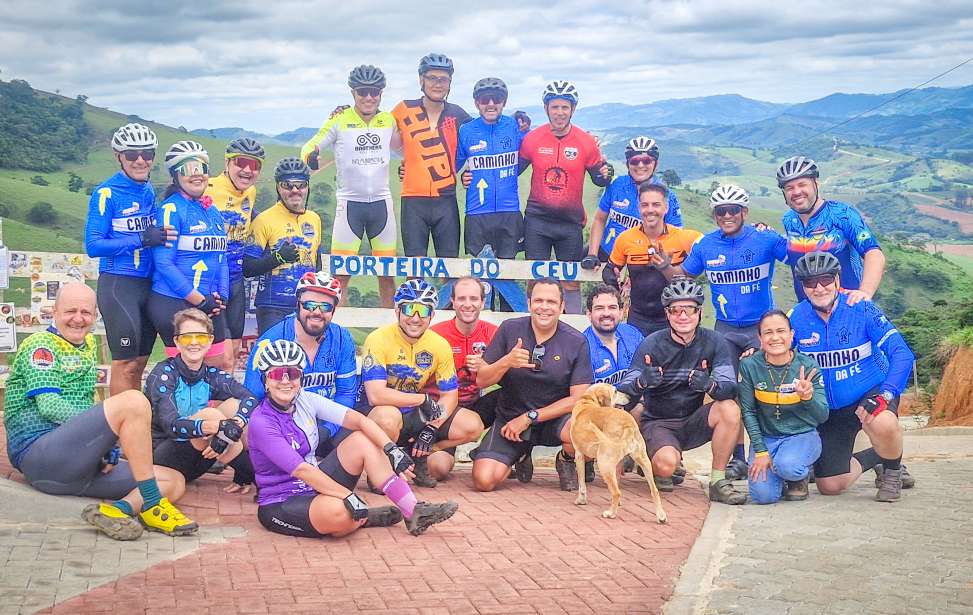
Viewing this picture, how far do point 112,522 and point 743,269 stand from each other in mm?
5750

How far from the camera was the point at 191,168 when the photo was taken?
342 inches

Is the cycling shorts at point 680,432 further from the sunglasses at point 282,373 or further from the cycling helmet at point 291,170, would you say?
the cycling helmet at point 291,170

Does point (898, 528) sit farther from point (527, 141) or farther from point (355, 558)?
point (527, 141)

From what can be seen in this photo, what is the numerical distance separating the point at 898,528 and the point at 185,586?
15.6 ft

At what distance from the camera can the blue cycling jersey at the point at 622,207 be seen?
10359 mm

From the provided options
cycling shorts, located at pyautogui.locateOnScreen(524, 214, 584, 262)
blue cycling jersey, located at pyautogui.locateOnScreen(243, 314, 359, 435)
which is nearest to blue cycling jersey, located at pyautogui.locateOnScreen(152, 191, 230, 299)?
blue cycling jersey, located at pyautogui.locateOnScreen(243, 314, 359, 435)

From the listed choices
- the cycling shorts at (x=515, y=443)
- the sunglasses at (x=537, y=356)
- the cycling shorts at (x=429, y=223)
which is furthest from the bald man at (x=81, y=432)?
the cycling shorts at (x=429, y=223)

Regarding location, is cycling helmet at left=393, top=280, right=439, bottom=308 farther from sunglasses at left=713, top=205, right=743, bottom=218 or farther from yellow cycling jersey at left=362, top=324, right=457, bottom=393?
sunglasses at left=713, top=205, right=743, bottom=218

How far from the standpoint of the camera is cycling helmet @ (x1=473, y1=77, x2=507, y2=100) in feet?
34.3

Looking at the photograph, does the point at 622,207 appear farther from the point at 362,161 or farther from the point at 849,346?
the point at 849,346

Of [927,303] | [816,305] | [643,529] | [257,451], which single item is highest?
[816,305]

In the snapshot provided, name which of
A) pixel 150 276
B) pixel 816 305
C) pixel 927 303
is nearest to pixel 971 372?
pixel 816 305

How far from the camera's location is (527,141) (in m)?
10.6

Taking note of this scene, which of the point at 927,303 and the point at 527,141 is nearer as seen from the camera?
the point at 527,141
